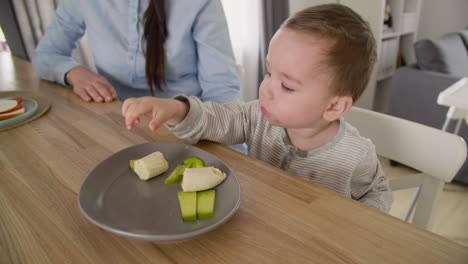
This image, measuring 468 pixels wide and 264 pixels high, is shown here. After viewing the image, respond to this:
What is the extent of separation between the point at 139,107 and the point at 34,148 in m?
0.28

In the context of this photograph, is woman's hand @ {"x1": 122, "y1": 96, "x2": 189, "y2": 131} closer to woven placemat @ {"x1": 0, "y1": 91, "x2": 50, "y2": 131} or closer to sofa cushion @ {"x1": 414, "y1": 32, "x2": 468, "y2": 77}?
woven placemat @ {"x1": 0, "y1": 91, "x2": 50, "y2": 131}

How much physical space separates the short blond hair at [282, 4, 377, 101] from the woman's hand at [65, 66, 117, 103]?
1.96 feet

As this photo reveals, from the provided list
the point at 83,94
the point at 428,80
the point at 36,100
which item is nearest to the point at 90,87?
the point at 83,94

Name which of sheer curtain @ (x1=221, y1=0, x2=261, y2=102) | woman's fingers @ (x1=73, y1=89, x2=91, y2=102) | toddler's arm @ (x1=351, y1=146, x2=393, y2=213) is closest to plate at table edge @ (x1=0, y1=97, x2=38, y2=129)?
woman's fingers @ (x1=73, y1=89, x2=91, y2=102)

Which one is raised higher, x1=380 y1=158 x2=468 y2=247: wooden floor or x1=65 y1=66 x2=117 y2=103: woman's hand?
x1=65 y1=66 x2=117 y2=103: woman's hand

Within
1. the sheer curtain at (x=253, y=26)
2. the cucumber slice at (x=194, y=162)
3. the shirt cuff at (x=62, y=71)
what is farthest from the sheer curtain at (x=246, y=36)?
the cucumber slice at (x=194, y=162)

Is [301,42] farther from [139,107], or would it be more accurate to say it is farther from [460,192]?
[460,192]

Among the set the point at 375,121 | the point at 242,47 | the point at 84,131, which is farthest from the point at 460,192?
the point at 84,131

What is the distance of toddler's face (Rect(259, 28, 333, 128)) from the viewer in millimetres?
643

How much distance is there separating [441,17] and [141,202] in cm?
418

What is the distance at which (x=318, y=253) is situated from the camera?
0.43 metres

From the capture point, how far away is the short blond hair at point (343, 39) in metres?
0.64

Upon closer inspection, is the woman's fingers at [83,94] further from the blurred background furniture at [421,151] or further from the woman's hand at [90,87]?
the blurred background furniture at [421,151]

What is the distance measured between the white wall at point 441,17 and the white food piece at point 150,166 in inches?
161
